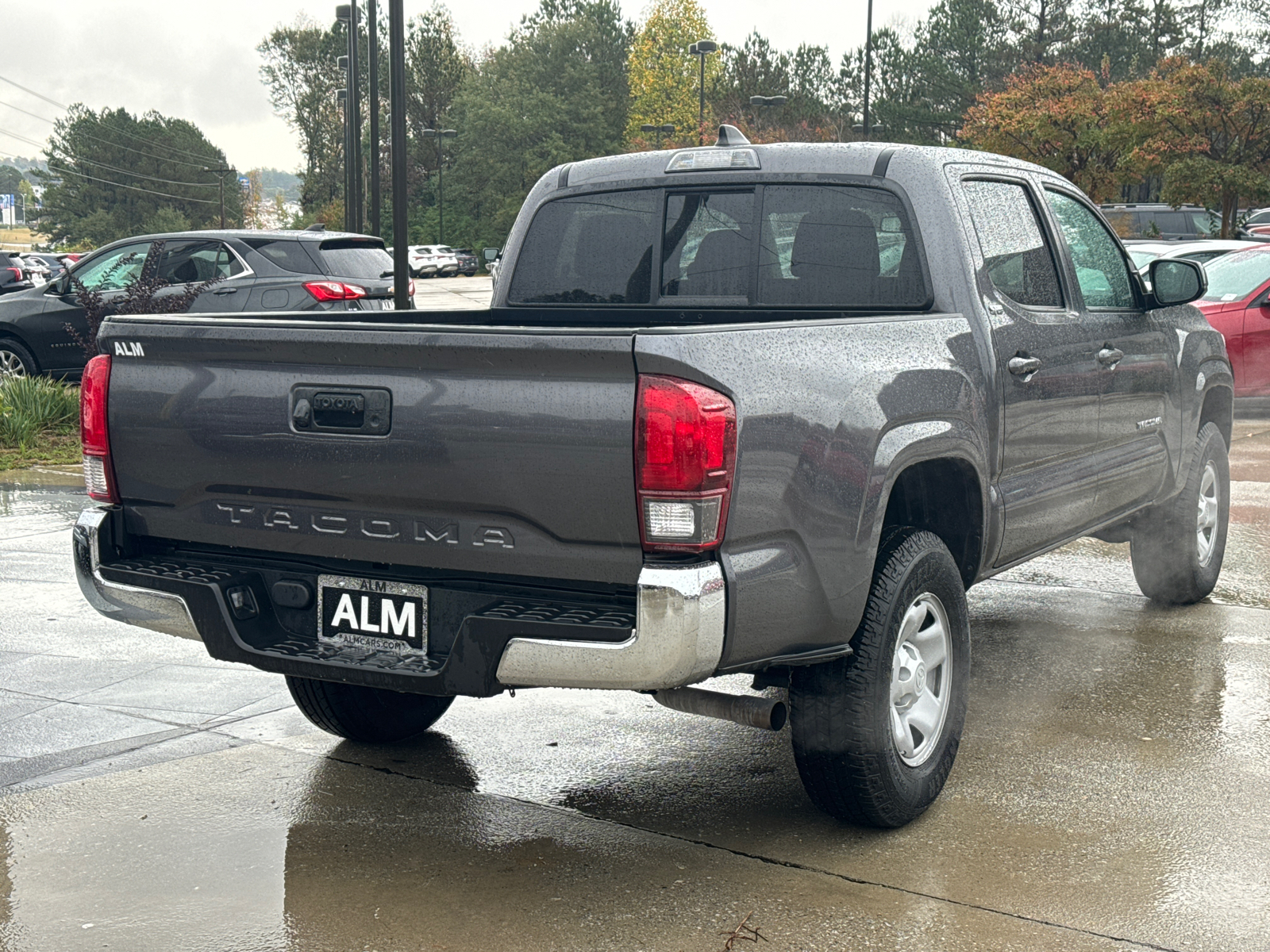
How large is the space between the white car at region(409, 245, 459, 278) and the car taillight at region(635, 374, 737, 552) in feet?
224

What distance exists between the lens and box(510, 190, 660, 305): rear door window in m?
5.04

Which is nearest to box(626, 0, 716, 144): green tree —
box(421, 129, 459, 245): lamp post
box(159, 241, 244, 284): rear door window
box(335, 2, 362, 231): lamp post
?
box(421, 129, 459, 245): lamp post

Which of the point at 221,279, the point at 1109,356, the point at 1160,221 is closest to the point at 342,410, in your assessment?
the point at 1109,356

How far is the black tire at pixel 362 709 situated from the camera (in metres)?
4.71

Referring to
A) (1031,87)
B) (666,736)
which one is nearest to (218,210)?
(1031,87)

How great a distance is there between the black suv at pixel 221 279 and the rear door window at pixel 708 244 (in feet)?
27.9

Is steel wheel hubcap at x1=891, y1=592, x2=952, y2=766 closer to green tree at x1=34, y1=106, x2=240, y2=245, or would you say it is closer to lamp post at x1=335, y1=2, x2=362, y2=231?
lamp post at x1=335, y1=2, x2=362, y2=231

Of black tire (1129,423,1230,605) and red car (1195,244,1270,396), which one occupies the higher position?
red car (1195,244,1270,396)

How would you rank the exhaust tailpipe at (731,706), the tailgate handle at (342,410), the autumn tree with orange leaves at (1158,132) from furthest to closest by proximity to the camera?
the autumn tree with orange leaves at (1158,132) → the exhaust tailpipe at (731,706) → the tailgate handle at (342,410)

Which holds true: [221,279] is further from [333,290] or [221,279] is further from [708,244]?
[708,244]

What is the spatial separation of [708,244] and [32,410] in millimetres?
9014

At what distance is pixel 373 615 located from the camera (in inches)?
142

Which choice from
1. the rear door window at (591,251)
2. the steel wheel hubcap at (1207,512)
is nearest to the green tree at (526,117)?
the steel wheel hubcap at (1207,512)

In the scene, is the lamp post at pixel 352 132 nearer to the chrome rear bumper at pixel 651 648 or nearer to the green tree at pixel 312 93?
the chrome rear bumper at pixel 651 648
